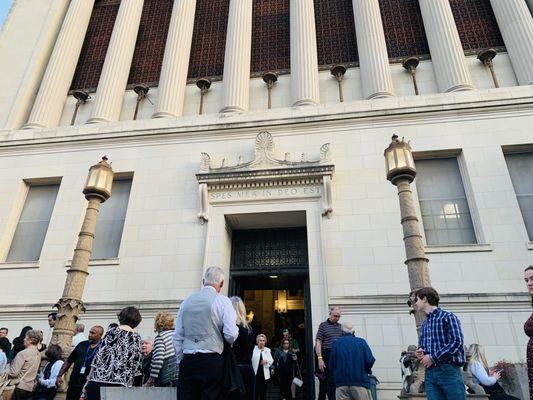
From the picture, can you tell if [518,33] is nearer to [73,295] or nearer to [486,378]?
[486,378]

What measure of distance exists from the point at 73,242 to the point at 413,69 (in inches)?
543

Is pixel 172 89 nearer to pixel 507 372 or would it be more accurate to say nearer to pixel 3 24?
pixel 3 24

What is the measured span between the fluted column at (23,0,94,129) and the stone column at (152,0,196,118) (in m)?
4.35

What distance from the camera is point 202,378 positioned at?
408 cm

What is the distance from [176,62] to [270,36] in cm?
436

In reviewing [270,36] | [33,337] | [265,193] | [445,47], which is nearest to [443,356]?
[33,337]

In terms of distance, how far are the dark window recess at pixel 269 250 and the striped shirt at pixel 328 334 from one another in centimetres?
407

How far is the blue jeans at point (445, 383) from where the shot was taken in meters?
4.69

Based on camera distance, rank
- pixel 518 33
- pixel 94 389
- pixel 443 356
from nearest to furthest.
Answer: pixel 443 356 → pixel 94 389 → pixel 518 33

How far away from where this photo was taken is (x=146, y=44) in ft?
63.2

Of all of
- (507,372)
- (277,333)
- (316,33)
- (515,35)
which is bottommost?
(507,372)

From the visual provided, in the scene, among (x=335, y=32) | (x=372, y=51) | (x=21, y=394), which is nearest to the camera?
(x=21, y=394)

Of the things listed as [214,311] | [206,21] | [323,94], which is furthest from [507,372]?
[206,21]

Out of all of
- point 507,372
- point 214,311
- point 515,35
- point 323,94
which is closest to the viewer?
point 214,311
